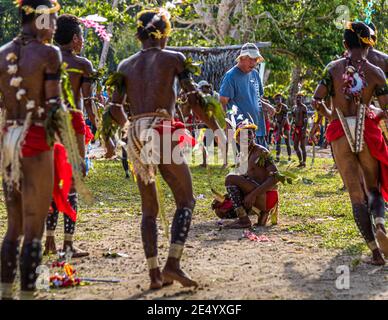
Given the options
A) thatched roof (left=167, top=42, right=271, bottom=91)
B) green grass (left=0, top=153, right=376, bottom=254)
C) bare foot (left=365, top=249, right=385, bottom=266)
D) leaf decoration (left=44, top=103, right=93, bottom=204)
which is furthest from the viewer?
thatched roof (left=167, top=42, right=271, bottom=91)

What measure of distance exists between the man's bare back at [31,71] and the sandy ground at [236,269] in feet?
4.63

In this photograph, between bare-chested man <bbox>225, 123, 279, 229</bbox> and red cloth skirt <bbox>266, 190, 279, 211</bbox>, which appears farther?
red cloth skirt <bbox>266, 190, 279, 211</bbox>

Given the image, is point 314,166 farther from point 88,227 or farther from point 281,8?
point 88,227

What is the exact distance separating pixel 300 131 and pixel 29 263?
45.6 ft

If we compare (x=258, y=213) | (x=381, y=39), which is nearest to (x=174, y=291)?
(x=258, y=213)

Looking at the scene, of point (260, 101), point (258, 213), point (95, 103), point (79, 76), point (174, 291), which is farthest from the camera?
point (260, 101)

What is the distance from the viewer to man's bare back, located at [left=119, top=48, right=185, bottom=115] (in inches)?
218

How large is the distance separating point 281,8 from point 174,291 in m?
18.4

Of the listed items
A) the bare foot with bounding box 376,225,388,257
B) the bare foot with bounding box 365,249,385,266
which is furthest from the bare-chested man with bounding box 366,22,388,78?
the bare foot with bounding box 365,249,385,266

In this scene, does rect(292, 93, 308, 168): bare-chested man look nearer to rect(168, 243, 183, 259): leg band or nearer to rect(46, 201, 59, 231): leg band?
rect(46, 201, 59, 231): leg band

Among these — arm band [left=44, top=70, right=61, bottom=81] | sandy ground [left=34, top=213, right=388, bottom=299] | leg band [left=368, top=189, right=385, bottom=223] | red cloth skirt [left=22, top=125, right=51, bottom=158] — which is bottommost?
sandy ground [left=34, top=213, right=388, bottom=299]

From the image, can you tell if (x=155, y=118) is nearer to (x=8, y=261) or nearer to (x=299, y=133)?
(x=8, y=261)

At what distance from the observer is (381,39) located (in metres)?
26.5

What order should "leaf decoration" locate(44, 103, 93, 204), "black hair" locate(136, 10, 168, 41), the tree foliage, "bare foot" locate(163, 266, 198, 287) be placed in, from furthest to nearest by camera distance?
the tree foliage → "black hair" locate(136, 10, 168, 41) → "bare foot" locate(163, 266, 198, 287) → "leaf decoration" locate(44, 103, 93, 204)
